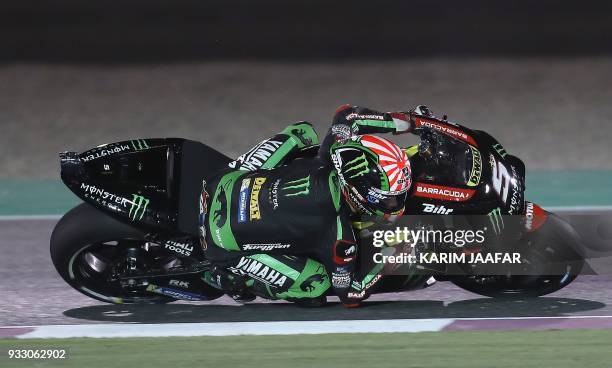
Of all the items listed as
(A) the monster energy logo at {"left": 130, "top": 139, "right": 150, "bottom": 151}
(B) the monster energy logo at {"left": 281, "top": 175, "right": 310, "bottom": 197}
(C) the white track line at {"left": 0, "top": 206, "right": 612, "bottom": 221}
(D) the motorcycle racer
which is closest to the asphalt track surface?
(D) the motorcycle racer

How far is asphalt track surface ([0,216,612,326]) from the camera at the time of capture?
6.64 m

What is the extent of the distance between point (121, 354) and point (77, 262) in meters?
1.00

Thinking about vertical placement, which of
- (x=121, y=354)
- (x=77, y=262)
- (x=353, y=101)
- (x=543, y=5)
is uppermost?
(x=543, y=5)

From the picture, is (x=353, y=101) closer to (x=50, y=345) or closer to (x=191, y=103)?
(x=191, y=103)

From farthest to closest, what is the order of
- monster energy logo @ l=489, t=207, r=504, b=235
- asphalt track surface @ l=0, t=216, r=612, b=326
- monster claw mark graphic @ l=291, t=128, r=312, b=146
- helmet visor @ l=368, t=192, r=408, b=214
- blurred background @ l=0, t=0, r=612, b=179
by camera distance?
blurred background @ l=0, t=0, r=612, b=179 → monster claw mark graphic @ l=291, t=128, r=312, b=146 → asphalt track surface @ l=0, t=216, r=612, b=326 → monster energy logo @ l=489, t=207, r=504, b=235 → helmet visor @ l=368, t=192, r=408, b=214

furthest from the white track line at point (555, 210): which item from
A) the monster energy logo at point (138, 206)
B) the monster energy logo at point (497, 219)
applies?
the monster energy logo at point (497, 219)

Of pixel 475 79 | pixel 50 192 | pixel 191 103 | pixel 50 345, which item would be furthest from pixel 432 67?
pixel 50 345

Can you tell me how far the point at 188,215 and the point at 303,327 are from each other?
38.0 inches

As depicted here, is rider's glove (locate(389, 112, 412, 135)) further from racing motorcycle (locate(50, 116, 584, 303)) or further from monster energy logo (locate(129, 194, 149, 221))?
monster energy logo (locate(129, 194, 149, 221))

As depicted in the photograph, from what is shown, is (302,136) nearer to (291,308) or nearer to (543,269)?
(291,308)

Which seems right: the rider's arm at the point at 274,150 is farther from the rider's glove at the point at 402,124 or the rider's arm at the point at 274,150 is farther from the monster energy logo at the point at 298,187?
the rider's glove at the point at 402,124

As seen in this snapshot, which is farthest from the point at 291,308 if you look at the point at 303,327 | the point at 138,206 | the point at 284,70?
the point at 284,70

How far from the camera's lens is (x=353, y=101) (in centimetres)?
1137

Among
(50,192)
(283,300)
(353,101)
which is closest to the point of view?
(283,300)
